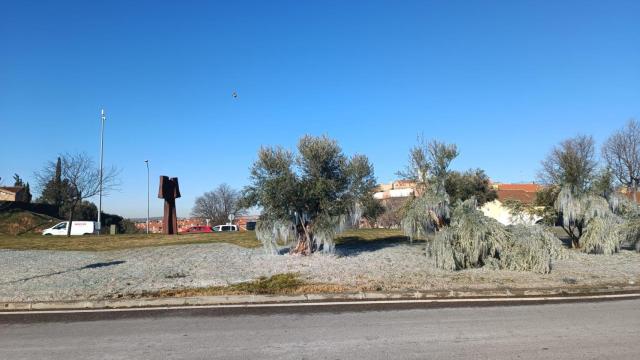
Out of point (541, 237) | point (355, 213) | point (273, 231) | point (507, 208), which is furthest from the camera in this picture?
point (507, 208)

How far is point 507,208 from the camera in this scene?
2150 centimetres

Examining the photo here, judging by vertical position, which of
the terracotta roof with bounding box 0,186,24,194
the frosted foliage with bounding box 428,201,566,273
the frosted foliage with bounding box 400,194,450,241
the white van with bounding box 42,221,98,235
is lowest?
the frosted foliage with bounding box 428,201,566,273

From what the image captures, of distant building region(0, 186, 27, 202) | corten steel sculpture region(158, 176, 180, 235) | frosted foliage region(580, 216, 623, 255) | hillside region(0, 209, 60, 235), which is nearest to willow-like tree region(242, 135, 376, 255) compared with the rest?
frosted foliage region(580, 216, 623, 255)

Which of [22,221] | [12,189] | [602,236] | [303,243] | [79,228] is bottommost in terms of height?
[602,236]

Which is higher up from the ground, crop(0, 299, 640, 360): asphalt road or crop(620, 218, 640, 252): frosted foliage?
crop(620, 218, 640, 252): frosted foliage

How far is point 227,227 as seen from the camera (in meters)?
54.9

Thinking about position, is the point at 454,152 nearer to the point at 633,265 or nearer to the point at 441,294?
the point at 633,265

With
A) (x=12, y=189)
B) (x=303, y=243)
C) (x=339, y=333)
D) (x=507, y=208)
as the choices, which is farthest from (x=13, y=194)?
(x=339, y=333)

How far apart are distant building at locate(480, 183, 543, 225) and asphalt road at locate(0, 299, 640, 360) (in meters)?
10.9

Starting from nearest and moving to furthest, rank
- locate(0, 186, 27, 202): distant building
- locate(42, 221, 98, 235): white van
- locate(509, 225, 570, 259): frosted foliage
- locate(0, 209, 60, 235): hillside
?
locate(509, 225, 570, 259): frosted foliage
locate(42, 221, 98, 235): white van
locate(0, 209, 60, 235): hillside
locate(0, 186, 27, 202): distant building

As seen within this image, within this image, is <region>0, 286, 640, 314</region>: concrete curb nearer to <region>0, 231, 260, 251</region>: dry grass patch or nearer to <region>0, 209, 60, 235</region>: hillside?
<region>0, 231, 260, 251</region>: dry grass patch

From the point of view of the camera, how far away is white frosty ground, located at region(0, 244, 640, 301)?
1162cm

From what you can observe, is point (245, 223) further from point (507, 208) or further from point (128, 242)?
point (507, 208)

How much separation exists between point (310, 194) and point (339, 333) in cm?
837
